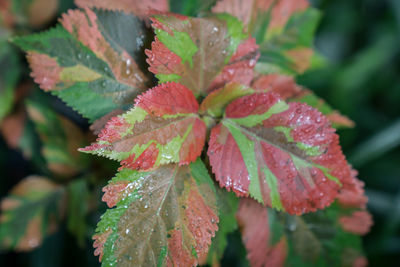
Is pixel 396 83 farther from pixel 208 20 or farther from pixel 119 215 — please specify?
pixel 119 215

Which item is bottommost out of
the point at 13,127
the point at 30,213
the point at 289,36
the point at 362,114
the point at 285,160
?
the point at 30,213

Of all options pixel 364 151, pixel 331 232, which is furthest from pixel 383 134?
pixel 331 232

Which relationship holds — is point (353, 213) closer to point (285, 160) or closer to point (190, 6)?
point (285, 160)

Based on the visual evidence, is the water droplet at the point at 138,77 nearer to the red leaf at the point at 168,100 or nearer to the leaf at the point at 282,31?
the red leaf at the point at 168,100

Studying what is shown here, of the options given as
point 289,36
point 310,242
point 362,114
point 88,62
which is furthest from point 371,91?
point 88,62

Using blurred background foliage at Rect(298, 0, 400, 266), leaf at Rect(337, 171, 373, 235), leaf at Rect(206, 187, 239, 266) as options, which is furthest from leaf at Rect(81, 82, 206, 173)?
blurred background foliage at Rect(298, 0, 400, 266)
